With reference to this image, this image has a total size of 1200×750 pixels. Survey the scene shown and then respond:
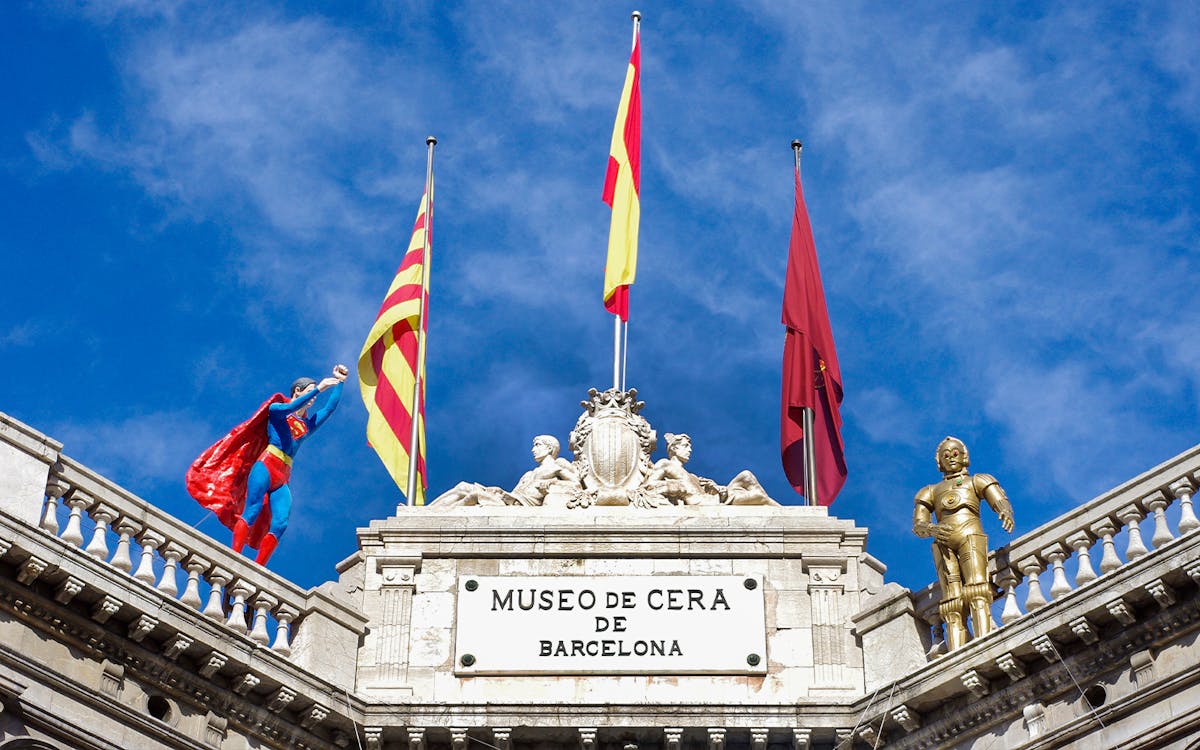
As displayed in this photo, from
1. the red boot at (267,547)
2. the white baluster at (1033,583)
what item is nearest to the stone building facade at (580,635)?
the white baluster at (1033,583)

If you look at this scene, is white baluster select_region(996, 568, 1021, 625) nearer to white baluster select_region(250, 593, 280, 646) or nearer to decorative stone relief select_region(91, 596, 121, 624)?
white baluster select_region(250, 593, 280, 646)

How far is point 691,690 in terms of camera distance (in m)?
24.1

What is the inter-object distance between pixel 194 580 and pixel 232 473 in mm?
3744

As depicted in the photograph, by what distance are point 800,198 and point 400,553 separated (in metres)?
8.67

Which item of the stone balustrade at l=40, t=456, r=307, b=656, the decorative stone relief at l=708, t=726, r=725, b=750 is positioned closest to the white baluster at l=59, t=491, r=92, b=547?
the stone balustrade at l=40, t=456, r=307, b=656

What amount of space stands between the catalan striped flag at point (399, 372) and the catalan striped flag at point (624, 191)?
2.41 m

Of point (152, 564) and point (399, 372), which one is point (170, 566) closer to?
point (152, 564)

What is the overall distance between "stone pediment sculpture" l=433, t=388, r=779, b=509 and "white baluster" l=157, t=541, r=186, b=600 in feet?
11.2

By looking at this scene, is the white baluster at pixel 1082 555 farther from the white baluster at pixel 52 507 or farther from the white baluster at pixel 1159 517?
the white baluster at pixel 52 507

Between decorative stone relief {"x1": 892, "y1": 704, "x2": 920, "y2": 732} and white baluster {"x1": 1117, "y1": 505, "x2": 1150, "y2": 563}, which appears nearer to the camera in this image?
white baluster {"x1": 1117, "y1": 505, "x2": 1150, "y2": 563}

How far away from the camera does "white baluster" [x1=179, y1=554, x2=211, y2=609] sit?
75.8 ft

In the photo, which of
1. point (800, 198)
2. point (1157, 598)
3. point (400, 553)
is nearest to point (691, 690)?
point (400, 553)

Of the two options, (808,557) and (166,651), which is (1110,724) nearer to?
(808,557)

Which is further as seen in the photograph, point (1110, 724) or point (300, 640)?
point (300, 640)
